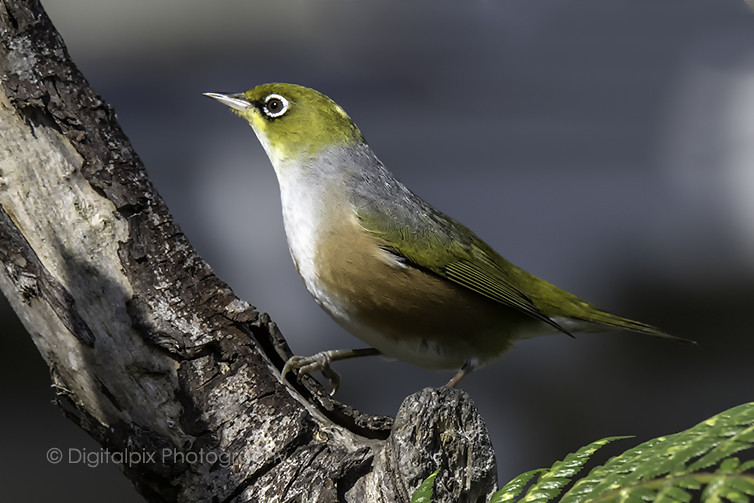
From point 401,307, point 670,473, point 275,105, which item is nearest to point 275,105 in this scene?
point 275,105

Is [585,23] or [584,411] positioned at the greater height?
[585,23]

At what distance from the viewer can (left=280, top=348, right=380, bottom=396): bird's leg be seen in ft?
9.03

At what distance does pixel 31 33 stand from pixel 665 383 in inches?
241

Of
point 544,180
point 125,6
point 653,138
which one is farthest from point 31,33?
point 653,138

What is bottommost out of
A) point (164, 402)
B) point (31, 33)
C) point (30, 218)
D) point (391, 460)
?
point (391, 460)

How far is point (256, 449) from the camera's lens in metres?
2.53

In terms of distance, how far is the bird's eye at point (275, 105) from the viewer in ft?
12.5

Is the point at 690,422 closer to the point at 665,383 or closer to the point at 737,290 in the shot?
the point at 665,383

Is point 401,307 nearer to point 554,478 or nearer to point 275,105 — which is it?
point 275,105

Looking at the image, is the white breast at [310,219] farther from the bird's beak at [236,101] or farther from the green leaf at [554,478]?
the green leaf at [554,478]

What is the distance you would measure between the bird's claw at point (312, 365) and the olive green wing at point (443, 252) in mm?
574

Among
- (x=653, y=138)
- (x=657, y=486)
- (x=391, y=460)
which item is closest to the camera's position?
(x=657, y=486)

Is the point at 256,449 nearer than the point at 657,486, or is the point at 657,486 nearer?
the point at 657,486

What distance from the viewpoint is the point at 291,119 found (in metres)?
3.81
